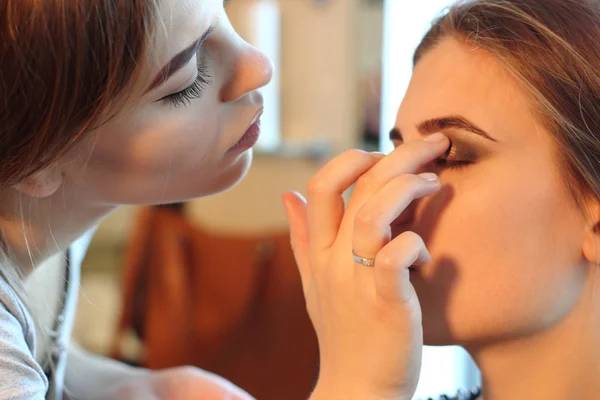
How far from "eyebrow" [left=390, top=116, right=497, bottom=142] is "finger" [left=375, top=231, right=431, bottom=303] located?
0.16 m

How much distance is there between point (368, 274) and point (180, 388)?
0.35 metres

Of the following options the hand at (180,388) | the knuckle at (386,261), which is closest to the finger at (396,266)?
the knuckle at (386,261)

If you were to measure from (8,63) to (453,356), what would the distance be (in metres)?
1.47

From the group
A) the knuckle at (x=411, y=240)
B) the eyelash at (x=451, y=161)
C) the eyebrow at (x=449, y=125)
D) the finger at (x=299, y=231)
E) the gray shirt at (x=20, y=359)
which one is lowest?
the gray shirt at (x=20, y=359)

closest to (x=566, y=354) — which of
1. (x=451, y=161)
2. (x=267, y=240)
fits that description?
(x=451, y=161)

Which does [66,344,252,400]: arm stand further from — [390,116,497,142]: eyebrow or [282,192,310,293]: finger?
[390,116,497,142]: eyebrow

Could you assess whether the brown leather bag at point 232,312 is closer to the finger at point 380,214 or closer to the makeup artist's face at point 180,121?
the makeup artist's face at point 180,121

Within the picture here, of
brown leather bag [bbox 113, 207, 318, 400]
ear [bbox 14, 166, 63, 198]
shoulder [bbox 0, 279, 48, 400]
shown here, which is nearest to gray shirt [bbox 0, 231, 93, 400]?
shoulder [bbox 0, 279, 48, 400]

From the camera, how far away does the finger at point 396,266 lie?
0.57 meters

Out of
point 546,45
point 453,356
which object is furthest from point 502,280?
point 453,356

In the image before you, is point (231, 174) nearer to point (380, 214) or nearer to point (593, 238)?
point (380, 214)

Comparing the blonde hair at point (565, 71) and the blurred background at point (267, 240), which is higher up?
the blonde hair at point (565, 71)

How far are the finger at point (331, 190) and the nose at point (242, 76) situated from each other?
13cm

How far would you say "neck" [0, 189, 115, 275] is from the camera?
678mm
